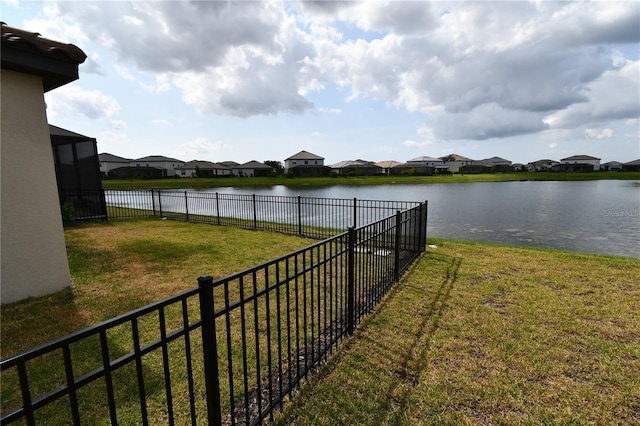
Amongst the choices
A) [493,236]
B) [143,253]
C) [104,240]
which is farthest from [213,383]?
[493,236]

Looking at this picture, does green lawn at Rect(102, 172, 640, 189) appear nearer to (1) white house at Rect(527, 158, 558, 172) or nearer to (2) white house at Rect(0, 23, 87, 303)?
(2) white house at Rect(0, 23, 87, 303)

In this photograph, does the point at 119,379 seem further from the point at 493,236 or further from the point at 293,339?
the point at 493,236

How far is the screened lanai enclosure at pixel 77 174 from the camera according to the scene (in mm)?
13000

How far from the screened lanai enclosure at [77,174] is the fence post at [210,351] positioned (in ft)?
46.3

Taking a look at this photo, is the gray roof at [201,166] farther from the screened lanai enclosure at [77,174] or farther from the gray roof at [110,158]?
the screened lanai enclosure at [77,174]

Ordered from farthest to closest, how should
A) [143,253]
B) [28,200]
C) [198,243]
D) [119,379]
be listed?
[198,243] → [143,253] → [28,200] → [119,379]

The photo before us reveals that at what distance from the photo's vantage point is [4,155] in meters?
4.91

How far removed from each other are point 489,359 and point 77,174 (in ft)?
53.4

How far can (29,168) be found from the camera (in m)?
5.23

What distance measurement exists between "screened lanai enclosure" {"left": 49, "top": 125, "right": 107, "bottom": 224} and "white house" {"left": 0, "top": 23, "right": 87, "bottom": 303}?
8904mm

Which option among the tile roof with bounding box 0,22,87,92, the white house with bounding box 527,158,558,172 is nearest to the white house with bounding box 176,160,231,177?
the tile roof with bounding box 0,22,87,92

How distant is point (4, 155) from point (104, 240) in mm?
5879

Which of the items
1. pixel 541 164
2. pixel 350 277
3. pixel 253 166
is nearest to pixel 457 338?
pixel 350 277

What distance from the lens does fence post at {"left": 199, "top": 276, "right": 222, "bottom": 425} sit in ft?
6.75
